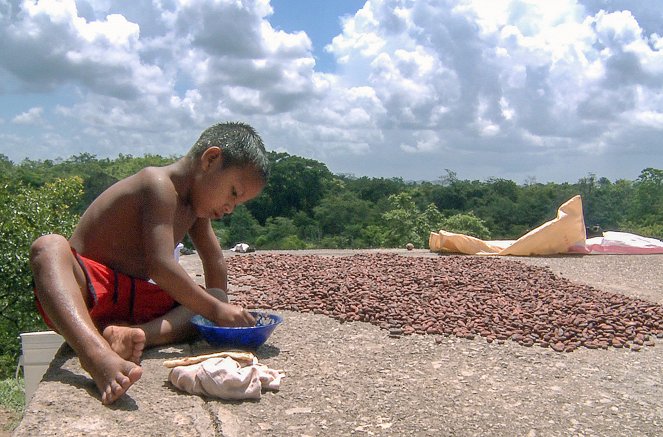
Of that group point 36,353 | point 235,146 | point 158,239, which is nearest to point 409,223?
point 36,353

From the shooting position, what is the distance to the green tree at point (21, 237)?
246 inches

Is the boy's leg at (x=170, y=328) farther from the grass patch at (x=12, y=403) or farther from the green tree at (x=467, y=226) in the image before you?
the green tree at (x=467, y=226)

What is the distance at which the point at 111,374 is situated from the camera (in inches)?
75.9

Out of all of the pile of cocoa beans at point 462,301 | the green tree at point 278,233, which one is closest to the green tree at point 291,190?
the green tree at point 278,233

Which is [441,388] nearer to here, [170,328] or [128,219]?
[170,328]

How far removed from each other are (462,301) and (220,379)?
6.50ft

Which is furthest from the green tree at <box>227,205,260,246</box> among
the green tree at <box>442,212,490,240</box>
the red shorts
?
the red shorts

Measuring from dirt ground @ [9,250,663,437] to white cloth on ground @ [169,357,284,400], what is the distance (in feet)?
0.12

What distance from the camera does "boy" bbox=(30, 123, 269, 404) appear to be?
2.46 meters

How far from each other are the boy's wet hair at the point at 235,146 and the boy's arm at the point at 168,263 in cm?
26

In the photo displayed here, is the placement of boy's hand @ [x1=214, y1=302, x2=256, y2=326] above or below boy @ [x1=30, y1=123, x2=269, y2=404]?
below

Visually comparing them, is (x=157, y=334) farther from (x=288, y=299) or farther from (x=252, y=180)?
(x=288, y=299)

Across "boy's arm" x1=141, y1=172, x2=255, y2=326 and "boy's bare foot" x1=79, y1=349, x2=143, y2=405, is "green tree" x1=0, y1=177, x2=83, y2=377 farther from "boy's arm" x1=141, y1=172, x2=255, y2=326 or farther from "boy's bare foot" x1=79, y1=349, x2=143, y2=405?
"boy's bare foot" x1=79, y1=349, x2=143, y2=405

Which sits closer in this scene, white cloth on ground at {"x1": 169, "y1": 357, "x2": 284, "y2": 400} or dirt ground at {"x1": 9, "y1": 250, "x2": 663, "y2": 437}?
dirt ground at {"x1": 9, "y1": 250, "x2": 663, "y2": 437}
